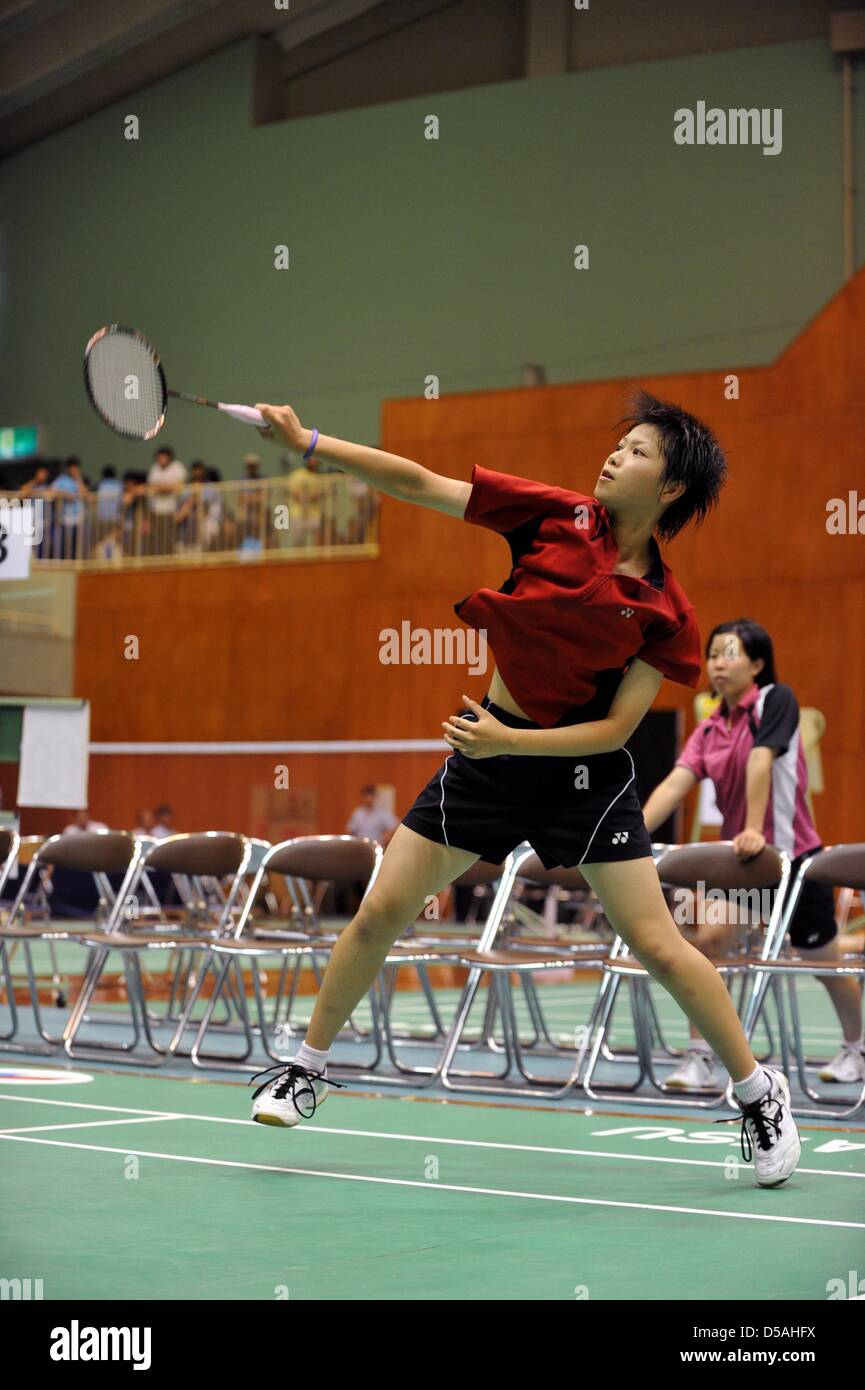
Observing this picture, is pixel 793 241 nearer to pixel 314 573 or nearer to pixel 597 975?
pixel 314 573

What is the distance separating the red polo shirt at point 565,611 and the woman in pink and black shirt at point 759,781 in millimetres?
2369

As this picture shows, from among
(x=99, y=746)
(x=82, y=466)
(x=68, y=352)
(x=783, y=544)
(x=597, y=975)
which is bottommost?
(x=597, y=975)

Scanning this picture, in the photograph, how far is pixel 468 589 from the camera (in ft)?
72.5

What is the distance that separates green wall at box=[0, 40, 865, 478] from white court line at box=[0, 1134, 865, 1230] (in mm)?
18957

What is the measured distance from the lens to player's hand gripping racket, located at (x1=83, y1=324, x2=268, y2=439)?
523 centimetres

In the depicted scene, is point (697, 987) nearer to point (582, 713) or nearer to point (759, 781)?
point (582, 713)

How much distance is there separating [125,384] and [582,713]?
1.73 meters

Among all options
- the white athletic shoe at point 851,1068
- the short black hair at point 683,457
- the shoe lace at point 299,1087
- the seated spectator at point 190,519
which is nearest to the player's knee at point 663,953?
the shoe lace at point 299,1087

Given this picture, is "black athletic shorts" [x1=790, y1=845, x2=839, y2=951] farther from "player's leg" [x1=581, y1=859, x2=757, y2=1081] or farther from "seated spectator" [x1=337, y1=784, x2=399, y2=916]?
"seated spectator" [x1=337, y1=784, x2=399, y2=916]

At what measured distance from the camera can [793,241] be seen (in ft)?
73.9

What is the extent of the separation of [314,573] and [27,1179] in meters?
18.6

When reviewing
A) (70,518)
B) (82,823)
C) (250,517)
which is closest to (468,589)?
(250,517)

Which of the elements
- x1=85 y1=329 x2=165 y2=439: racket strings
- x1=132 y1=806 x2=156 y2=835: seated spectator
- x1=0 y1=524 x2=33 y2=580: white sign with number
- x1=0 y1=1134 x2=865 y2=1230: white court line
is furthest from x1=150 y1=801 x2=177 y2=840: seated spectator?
x1=85 y1=329 x2=165 y2=439: racket strings
